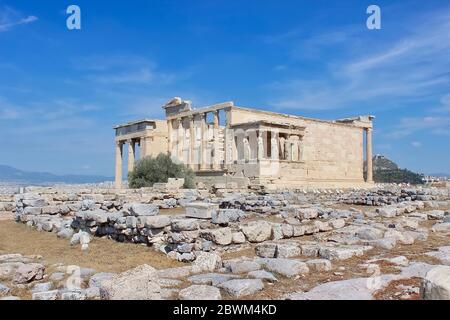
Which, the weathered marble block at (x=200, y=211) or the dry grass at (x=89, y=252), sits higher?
the weathered marble block at (x=200, y=211)

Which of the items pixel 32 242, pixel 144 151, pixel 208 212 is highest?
pixel 144 151

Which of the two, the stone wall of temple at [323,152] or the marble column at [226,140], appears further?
the marble column at [226,140]

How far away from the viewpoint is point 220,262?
21.2 feet

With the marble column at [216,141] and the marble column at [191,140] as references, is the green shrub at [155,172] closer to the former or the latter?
the marble column at [216,141]

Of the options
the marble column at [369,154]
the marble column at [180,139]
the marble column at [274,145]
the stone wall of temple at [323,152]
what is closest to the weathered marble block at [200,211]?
the stone wall of temple at [323,152]

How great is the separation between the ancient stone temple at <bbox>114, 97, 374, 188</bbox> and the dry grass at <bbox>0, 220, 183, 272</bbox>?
16.9 meters

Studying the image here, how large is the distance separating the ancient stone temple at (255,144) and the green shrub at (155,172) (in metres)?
3.45

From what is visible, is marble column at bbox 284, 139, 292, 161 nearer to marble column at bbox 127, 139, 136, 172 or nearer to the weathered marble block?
marble column at bbox 127, 139, 136, 172

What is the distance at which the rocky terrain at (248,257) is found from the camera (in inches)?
183
